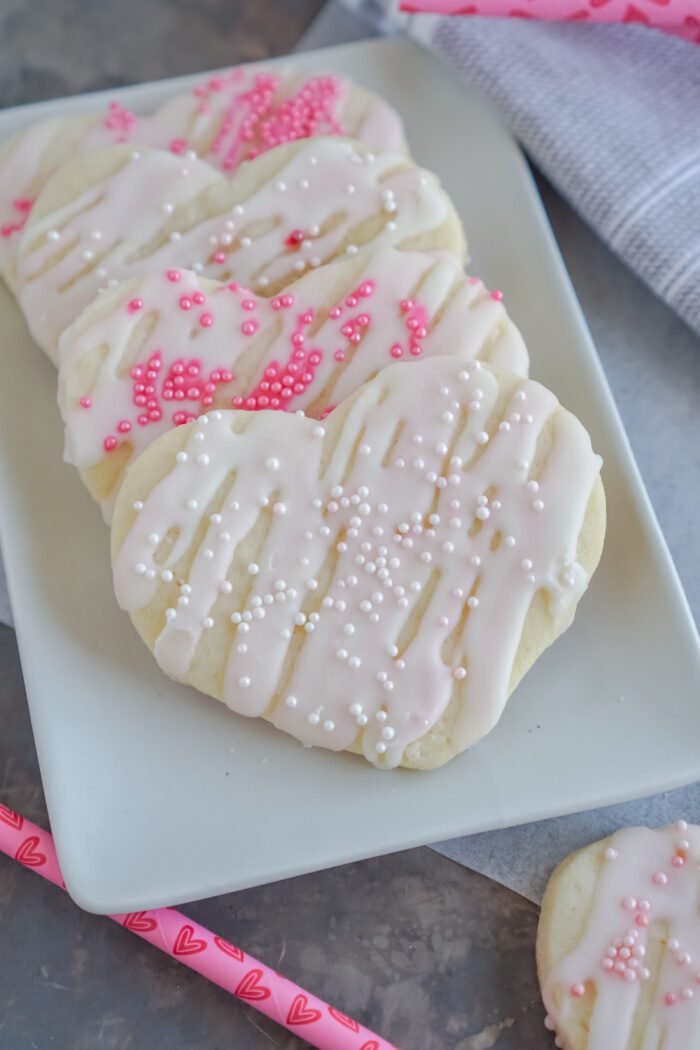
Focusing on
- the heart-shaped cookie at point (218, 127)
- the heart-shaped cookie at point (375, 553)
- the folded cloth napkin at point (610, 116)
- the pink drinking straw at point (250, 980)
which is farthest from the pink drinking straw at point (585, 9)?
the pink drinking straw at point (250, 980)

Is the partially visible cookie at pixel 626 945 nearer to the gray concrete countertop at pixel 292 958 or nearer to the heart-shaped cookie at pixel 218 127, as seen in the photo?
the gray concrete countertop at pixel 292 958

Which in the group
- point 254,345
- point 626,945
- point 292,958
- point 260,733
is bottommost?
point 292,958

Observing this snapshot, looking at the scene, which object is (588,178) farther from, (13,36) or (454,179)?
(13,36)

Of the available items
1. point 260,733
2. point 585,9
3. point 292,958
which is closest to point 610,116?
point 585,9

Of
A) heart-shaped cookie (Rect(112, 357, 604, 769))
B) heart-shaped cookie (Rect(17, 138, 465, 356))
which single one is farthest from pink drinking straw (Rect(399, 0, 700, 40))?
heart-shaped cookie (Rect(112, 357, 604, 769))

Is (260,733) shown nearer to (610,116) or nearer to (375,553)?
(375,553)

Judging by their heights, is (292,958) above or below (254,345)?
below
